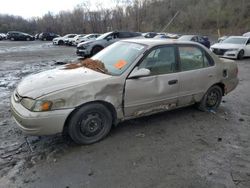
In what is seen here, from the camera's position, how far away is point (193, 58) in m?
4.34

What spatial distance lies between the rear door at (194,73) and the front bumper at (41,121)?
85.0 inches

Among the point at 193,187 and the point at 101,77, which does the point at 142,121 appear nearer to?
the point at 101,77

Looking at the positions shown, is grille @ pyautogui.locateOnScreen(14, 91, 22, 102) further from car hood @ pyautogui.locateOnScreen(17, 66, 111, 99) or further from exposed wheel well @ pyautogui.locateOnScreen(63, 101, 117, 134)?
exposed wheel well @ pyautogui.locateOnScreen(63, 101, 117, 134)

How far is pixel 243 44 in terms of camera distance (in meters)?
13.6

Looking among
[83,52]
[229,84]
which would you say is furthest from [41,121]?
[83,52]

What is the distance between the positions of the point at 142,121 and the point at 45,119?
74.6 inches

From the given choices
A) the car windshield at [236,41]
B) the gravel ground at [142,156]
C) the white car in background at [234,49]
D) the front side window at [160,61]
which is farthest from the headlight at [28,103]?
the car windshield at [236,41]

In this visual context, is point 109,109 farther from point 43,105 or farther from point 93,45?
point 93,45

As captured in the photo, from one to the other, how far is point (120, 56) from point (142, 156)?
175cm

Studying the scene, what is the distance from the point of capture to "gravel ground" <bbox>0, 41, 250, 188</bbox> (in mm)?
2709

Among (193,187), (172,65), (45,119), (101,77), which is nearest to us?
(193,187)

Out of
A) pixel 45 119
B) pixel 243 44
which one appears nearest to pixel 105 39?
pixel 243 44

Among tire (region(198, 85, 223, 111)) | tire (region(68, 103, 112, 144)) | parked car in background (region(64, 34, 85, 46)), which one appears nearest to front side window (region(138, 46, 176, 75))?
tire (region(68, 103, 112, 144))

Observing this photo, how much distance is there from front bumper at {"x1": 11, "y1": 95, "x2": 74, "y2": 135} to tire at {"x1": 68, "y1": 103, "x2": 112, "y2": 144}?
0.56 ft
